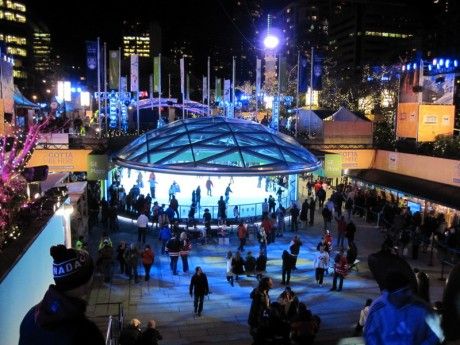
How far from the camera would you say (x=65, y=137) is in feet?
81.6

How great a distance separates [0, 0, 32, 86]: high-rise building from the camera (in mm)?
112262

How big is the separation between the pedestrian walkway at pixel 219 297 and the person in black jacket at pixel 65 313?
6.59m

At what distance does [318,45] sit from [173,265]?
71073 mm

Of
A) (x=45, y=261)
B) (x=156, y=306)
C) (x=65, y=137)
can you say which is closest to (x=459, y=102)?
(x=65, y=137)

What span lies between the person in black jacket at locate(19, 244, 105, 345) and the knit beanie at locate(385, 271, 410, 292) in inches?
67.6

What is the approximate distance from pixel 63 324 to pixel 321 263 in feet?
41.2

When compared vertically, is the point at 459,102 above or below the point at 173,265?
above

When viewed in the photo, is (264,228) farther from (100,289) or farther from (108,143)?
(108,143)

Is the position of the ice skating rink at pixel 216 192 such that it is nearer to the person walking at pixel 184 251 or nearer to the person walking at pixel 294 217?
the person walking at pixel 294 217

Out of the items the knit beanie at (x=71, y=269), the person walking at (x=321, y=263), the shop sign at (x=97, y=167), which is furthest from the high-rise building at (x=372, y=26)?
the knit beanie at (x=71, y=269)

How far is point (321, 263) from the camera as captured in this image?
1442cm

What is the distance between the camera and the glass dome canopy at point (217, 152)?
2205 centimetres

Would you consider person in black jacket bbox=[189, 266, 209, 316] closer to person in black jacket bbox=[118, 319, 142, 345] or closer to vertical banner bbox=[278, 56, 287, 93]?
person in black jacket bbox=[118, 319, 142, 345]

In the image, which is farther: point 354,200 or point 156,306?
point 354,200
